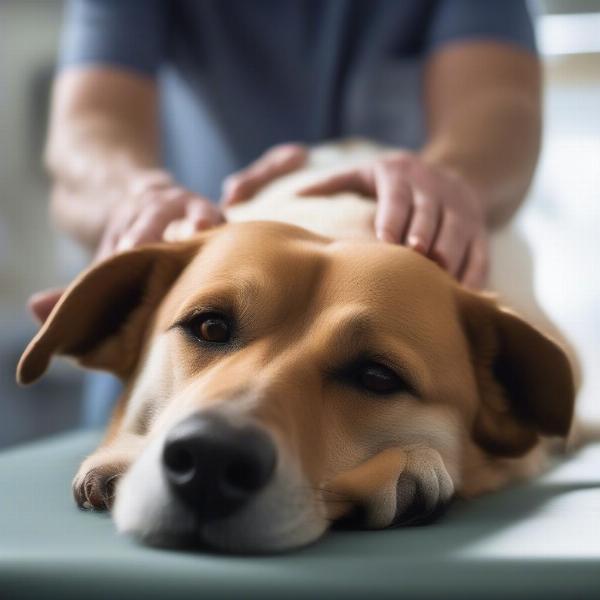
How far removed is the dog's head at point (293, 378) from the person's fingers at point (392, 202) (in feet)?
0.39

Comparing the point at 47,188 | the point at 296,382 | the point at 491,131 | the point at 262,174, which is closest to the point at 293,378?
the point at 296,382

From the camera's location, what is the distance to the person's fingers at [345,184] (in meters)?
1.60

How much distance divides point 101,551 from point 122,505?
0.39ft

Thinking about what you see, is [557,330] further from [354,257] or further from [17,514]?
[17,514]

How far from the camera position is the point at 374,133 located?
2420mm

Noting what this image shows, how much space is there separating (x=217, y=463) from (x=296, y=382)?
211mm

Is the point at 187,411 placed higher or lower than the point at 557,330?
higher

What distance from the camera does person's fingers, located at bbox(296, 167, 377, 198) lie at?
1.60 m

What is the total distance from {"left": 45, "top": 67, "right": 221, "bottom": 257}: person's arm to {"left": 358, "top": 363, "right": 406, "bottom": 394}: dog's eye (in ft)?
2.25

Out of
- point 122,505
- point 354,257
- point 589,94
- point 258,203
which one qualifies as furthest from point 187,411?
point 589,94

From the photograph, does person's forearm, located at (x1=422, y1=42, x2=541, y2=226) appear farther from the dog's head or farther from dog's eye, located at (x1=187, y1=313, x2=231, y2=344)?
dog's eye, located at (x1=187, y1=313, x2=231, y2=344)

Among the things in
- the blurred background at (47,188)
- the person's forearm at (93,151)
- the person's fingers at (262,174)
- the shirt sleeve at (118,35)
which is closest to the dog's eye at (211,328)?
the person's fingers at (262,174)

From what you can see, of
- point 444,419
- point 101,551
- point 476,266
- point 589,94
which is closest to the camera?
point 101,551

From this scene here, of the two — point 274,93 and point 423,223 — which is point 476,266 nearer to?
point 423,223
